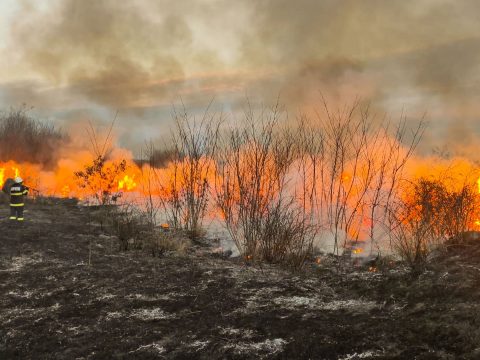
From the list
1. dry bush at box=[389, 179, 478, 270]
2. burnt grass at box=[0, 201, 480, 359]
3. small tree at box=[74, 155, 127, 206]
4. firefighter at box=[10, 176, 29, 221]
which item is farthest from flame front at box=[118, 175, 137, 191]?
dry bush at box=[389, 179, 478, 270]

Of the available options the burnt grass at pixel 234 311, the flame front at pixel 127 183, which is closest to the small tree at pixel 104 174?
the flame front at pixel 127 183

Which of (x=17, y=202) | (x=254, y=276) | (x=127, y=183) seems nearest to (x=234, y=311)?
(x=254, y=276)

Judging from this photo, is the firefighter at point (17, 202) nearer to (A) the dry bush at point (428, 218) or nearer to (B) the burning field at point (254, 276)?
(B) the burning field at point (254, 276)

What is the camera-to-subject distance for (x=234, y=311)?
150 inches

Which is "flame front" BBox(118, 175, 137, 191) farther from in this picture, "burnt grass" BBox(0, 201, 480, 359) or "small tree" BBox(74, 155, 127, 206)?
"burnt grass" BBox(0, 201, 480, 359)

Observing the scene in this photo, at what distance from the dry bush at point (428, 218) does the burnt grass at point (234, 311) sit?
0.29 m

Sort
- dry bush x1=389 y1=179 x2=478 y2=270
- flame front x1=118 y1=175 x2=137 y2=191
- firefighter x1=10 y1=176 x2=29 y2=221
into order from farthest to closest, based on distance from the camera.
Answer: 1. flame front x1=118 y1=175 x2=137 y2=191
2. firefighter x1=10 y1=176 x2=29 y2=221
3. dry bush x1=389 y1=179 x2=478 y2=270

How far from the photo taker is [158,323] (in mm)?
3654

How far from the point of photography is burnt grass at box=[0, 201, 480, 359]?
2.99 m

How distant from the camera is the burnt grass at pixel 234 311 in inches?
118

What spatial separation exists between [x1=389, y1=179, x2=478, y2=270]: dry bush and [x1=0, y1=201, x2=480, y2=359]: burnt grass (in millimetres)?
292

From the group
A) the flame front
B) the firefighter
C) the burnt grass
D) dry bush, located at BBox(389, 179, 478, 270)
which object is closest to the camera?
the burnt grass

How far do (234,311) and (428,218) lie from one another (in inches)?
126

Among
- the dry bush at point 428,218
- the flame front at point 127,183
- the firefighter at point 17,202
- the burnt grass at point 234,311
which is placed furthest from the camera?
the flame front at point 127,183
